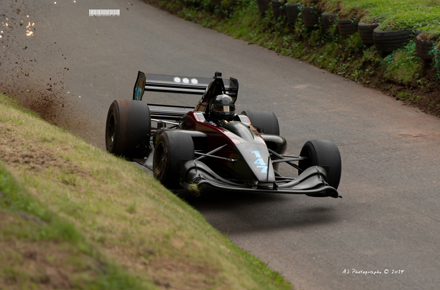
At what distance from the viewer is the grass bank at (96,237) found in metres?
3.17

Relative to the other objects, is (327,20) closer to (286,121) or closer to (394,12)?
(394,12)

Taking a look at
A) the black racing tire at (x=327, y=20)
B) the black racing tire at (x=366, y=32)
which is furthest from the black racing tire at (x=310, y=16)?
the black racing tire at (x=366, y=32)

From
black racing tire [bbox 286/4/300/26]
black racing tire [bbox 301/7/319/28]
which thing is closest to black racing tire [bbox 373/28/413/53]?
black racing tire [bbox 301/7/319/28]

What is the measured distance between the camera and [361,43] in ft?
47.2

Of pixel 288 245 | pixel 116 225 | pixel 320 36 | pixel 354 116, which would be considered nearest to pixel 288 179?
pixel 288 245

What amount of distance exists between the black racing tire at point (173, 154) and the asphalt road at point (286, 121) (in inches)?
22.5

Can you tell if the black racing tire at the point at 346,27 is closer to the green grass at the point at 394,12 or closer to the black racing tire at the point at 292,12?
the green grass at the point at 394,12

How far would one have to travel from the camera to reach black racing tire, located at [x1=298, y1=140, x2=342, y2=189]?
286 inches

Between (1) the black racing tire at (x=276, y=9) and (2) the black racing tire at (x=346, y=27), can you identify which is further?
(1) the black racing tire at (x=276, y=9)

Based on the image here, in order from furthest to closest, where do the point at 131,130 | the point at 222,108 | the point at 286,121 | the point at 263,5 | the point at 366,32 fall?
the point at 263,5, the point at 366,32, the point at 286,121, the point at 131,130, the point at 222,108

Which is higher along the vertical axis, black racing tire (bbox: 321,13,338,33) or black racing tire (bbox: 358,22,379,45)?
black racing tire (bbox: 321,13,338,33)

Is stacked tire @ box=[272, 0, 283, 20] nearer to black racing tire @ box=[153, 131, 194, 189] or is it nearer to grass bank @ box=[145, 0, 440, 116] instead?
grass bank @ box=[145, 0, 440, 116]

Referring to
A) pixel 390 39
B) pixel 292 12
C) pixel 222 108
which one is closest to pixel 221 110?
pixel 222 108

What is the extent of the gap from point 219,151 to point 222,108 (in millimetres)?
704
